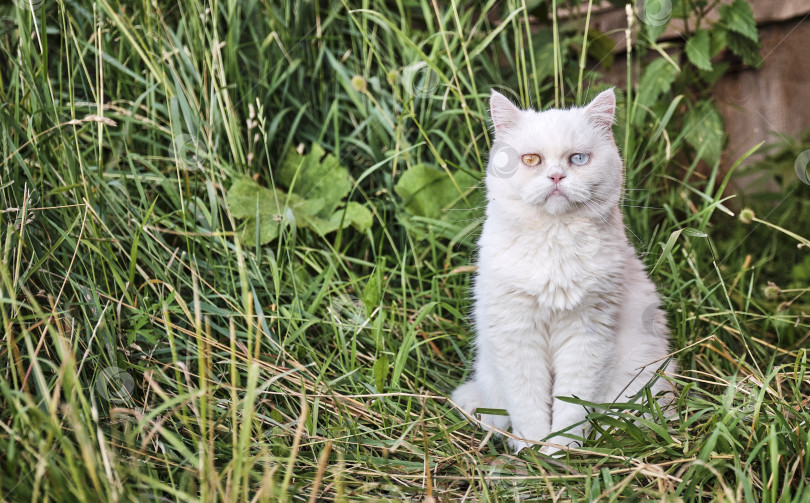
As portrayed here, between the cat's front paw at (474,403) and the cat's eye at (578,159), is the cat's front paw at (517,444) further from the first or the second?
the cat's eye at (578,159)

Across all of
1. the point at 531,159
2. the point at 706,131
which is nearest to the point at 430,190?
the point at 531,159

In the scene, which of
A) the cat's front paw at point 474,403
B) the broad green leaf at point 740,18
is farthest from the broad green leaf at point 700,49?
the cat's front paw at point 474,403

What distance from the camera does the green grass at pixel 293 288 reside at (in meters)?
1.26

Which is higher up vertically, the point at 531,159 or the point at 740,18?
the point at 740,18

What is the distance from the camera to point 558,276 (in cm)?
153

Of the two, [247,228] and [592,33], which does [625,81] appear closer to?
[592,33]

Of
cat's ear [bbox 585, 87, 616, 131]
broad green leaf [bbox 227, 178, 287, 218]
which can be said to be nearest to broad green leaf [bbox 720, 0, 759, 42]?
cat's ear [bbox 585, 87, 616, 131]

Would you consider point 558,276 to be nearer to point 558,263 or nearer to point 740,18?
point 558,263

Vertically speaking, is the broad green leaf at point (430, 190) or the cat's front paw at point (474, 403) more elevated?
the broad green leaf at point (430, 190)

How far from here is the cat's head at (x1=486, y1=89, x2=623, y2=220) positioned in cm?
151

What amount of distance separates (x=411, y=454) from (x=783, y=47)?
2.16 meters

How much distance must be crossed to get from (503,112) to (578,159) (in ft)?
0.74

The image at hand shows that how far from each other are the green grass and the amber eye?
1.13ft

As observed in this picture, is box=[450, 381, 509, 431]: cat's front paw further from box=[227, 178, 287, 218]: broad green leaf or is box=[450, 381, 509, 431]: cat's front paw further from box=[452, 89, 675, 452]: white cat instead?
box=[227, 178, 287, 218]: broad green leaf
